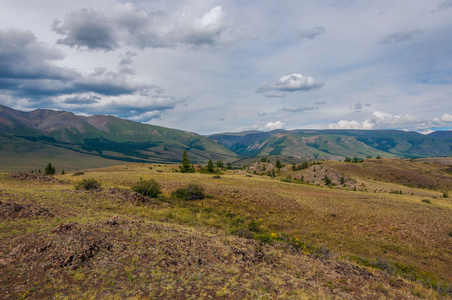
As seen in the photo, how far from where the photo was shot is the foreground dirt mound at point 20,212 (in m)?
12.6

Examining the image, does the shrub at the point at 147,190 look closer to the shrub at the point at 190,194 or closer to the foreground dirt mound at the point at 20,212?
the shrub at the point at 190,194

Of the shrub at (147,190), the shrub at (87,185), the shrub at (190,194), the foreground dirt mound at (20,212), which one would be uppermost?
the foreground dirt mound at (20,212)

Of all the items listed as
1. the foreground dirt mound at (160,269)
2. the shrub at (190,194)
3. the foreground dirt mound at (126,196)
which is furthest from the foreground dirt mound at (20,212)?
the shrub at (190,194)

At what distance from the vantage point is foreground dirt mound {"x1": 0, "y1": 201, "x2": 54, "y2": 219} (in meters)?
12.6

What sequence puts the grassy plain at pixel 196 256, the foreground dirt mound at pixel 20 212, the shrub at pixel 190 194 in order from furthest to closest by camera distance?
the shrub at pixel 190 194 < the foreground dirt mound at pixel 20 212 < the grassy plain at pixel 196 256

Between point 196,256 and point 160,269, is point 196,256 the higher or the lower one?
the lower one

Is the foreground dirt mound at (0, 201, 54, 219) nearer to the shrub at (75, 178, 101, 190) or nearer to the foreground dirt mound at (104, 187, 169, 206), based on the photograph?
the foreground dirt mound at (104, 187, 169, 206)

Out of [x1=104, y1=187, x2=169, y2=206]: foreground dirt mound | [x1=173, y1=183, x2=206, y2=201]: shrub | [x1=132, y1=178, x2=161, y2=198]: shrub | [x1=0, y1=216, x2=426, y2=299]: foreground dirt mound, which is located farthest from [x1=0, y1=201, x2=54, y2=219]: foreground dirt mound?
[x1=173, y1=183, x2=206, y2=201]: shrub

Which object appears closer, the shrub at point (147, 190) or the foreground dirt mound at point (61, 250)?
the foreground dirt mound at point (61, 250)

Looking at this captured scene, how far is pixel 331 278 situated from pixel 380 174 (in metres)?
116

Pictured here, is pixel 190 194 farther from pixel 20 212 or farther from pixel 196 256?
pixel 196 256

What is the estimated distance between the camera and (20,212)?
1318 cm

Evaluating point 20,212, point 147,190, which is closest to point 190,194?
point 147,190

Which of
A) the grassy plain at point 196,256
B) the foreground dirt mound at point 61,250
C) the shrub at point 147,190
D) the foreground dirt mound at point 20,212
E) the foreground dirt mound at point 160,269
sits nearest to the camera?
the foreground dirt mound at point 160,269
